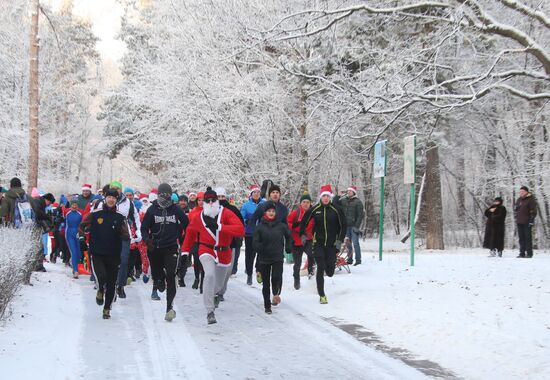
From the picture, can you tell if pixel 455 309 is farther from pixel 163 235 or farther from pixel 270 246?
pixel 163 235

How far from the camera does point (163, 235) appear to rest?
988cm

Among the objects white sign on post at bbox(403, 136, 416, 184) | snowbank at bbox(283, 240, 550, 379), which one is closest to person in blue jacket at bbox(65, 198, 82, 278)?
snowbank at bbox(283, 240, 550, 379)

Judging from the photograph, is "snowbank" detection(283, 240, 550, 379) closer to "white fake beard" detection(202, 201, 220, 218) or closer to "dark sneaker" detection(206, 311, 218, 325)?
"dark sneaker" detection(206, 311, 218, 325)

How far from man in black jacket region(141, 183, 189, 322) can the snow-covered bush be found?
71.4 inches

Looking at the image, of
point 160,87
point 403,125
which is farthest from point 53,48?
point 403,125

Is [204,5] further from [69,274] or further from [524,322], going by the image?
[524,322]

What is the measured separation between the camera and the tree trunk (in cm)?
2394

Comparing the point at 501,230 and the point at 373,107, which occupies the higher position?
the point at 373,107

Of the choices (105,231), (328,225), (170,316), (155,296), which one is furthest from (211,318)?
(328,225)

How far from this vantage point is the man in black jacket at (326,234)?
11.4 meters

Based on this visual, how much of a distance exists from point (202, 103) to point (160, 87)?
258 cm

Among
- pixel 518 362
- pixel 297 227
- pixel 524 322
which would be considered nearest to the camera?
pixel 518 362

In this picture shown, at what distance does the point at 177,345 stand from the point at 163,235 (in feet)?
7.99

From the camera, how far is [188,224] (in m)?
10.3
